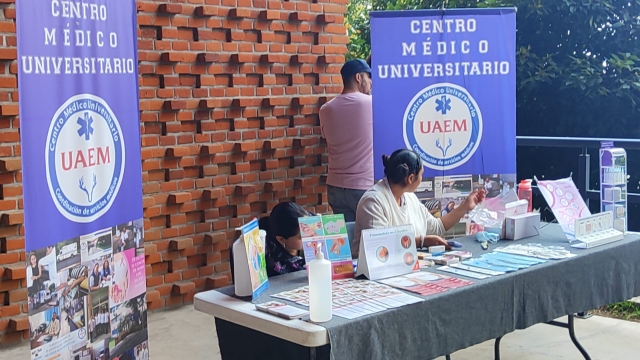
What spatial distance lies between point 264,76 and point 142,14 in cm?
105

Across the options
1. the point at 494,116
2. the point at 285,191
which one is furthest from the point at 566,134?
the point at 494,116

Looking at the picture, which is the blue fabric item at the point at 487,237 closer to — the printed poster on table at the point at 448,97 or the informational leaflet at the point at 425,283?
the printed poster on table at the point at 448,97

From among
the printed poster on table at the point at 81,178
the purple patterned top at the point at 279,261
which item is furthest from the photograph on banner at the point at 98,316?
the purple patterned top at the point at 279,261

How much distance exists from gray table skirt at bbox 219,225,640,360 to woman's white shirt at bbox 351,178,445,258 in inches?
10.5

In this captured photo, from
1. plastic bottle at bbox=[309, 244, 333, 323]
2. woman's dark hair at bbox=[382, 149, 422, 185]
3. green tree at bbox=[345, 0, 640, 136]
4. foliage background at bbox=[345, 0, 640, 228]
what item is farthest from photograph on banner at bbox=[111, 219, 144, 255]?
green tree at bbox=[345, 0, 640, 136]

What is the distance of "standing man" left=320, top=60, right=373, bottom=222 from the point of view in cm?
477

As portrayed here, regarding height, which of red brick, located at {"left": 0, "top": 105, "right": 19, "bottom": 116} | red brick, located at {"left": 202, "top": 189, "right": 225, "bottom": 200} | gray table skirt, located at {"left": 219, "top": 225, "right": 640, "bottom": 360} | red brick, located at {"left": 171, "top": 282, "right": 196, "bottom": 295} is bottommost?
red brick, located at {"left": 171, "top": 282, "right": 196, "bottom": 295}

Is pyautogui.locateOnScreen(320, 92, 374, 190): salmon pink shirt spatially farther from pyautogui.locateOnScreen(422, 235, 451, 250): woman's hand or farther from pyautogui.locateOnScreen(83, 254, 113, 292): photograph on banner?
pyautogui.locateOnScreen(83, 254, 113, 292): photograph on banner

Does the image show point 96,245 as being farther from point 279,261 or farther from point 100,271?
point 279,261

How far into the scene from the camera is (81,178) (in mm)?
2461

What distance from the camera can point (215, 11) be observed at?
511 cm

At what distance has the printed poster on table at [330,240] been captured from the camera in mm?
2906

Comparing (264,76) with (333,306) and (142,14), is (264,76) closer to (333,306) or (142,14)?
(142,14)

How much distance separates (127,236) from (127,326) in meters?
0.33
